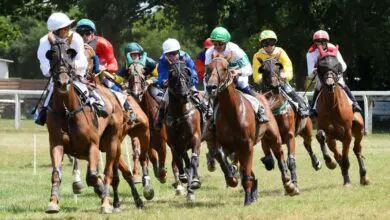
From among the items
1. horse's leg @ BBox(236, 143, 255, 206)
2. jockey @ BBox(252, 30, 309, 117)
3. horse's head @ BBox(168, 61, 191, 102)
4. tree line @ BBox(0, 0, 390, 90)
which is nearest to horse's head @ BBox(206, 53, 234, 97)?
horse's leg @ BBox(236, 143, 255, 206)

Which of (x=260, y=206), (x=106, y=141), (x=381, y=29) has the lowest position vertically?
(x=260, y=206)

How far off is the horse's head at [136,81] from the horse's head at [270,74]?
2.36 m

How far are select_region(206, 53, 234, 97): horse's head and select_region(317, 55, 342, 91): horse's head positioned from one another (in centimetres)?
372

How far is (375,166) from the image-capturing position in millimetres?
23219

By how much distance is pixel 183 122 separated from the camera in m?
16.3

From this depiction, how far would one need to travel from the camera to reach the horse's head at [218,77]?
1397cm

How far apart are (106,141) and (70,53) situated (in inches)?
69.1

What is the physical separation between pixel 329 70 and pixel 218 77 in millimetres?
4110

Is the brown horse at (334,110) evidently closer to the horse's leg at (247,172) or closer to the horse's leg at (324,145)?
the horse's leg at (324,145)

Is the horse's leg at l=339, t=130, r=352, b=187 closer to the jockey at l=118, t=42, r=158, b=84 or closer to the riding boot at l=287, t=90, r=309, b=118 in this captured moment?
the riding boot at l=287, t=90, r=309, b=118

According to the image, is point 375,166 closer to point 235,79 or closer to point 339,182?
point 339,182

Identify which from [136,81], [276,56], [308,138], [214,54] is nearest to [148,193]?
[214,54]

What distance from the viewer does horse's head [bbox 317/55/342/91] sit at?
691 inches

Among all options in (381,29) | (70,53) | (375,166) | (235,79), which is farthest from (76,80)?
(381,29)
